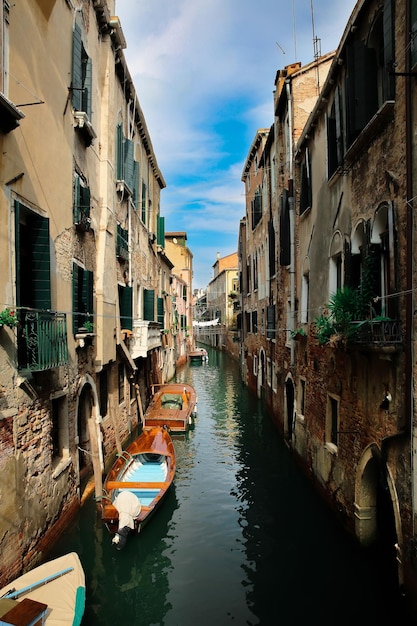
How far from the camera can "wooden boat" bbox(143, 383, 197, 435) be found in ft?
46.4

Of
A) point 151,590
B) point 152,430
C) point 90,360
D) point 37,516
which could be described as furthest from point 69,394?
point 152,430

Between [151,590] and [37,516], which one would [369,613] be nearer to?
[151,590]

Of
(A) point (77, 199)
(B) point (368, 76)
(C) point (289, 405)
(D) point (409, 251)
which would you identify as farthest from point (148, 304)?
(D) point (409, 251)

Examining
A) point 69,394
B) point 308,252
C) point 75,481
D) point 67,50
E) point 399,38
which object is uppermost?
point 67,50

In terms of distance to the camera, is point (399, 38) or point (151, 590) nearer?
point (399, 38)

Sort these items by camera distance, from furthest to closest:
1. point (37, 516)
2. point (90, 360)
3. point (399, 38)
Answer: point (90, 360) → point (37, 516) → point (399, 38)

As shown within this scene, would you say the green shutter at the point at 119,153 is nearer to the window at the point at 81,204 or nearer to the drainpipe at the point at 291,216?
the window at the point at 81,204

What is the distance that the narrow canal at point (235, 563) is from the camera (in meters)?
5.70

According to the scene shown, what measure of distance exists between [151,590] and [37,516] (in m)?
1.86

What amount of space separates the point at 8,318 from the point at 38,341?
0.95 metres

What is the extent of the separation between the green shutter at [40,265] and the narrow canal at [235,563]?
146 inches

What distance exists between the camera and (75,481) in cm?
809

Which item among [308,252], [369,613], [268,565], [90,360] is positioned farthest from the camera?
[308,252]

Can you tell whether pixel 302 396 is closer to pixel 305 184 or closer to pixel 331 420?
pixel 331 420
